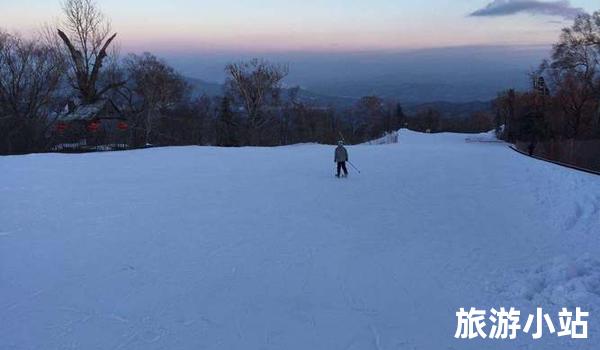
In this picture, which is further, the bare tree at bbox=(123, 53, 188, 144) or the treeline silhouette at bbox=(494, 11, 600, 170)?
the bare tree at bbox=(123, 53, 188, 144)

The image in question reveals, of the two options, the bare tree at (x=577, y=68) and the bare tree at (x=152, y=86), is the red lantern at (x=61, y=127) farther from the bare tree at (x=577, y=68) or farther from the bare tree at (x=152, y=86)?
the bare tree at (x=577, y=68)

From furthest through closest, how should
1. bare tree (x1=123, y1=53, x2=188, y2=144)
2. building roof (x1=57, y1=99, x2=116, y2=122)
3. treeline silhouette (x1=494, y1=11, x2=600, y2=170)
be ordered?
bare tree (x1=123, y1=53, x2=188, y2=144) → treeline silhouette (x1=494, y1=11, x2=600, y2=170) → building roof (x1=57, y1=99, x2=116, y2=122)

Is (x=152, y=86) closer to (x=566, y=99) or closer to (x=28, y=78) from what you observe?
(x=28, y=78)

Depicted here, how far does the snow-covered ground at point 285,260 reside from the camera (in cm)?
547

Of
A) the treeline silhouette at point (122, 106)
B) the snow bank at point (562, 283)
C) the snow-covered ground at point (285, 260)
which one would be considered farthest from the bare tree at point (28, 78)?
the snow bank at point (562, 283)

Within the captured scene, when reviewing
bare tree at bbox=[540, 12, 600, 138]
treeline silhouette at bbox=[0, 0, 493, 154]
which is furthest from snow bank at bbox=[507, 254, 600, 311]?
bare tree at bbox=[540, 12, 600, 138]

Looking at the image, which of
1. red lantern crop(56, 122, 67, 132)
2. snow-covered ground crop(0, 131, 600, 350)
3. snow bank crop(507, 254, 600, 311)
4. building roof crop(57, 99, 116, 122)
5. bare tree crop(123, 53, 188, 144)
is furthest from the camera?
bare tree crop(123, 53, 188, 144)

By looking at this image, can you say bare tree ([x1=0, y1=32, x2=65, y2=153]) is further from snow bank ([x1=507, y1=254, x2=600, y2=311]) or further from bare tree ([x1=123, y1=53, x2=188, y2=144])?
snow bank ([x1=507, y1=254, x2=600, y2=311])

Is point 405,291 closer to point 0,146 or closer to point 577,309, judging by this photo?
point 577,309

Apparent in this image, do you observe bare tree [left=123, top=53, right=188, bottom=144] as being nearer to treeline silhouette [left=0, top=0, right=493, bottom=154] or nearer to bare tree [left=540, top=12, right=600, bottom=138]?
treeline silhouette [left=0, top=0, right=493, bottom=154]

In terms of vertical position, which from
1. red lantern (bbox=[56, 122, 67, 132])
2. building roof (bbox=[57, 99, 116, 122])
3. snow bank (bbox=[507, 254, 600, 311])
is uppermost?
building roof (bbox=[57, 99, 116, 122])

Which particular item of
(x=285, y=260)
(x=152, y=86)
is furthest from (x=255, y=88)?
(x=285, y=260)

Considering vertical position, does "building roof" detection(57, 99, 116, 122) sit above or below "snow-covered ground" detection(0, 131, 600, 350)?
above

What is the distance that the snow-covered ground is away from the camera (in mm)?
5469
